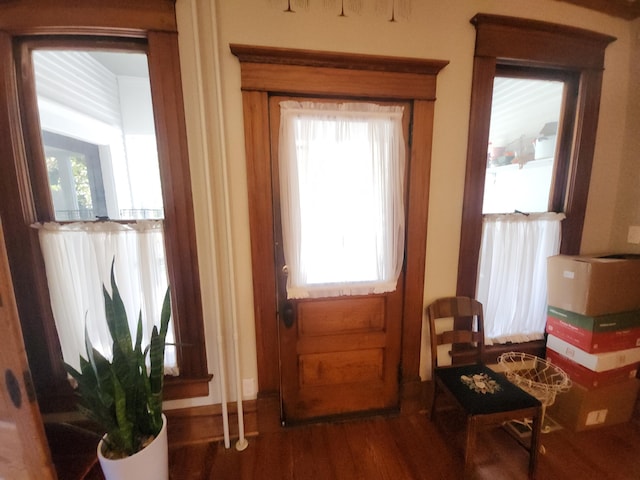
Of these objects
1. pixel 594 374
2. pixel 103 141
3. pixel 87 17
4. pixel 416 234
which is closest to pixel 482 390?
pixel 594 374

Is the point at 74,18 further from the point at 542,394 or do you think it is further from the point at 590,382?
the point at 590,382

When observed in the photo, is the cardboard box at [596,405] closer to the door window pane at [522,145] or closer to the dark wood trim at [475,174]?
the dark wood trim at [475,174]

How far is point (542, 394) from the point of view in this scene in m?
1.50

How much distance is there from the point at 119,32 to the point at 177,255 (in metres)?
1.12

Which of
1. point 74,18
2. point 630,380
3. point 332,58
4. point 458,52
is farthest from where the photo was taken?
point 630,380

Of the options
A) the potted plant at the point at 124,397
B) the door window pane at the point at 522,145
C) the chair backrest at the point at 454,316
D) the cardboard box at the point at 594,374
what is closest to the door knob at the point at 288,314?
the potted plant at the point at 124,397

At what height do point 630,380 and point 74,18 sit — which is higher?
point 74,18

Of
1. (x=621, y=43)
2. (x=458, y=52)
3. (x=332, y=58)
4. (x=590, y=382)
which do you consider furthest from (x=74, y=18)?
(x=590, y=382)

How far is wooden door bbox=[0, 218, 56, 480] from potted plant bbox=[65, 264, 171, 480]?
151 mm

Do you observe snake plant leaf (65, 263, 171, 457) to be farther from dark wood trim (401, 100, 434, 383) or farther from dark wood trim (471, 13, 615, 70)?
dark wood trim (471, 13, 615, 70)

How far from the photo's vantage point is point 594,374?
1.46 m

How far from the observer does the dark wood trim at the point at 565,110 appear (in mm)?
1412

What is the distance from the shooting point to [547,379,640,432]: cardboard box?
149 cm

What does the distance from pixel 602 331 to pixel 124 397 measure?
2533 mm
